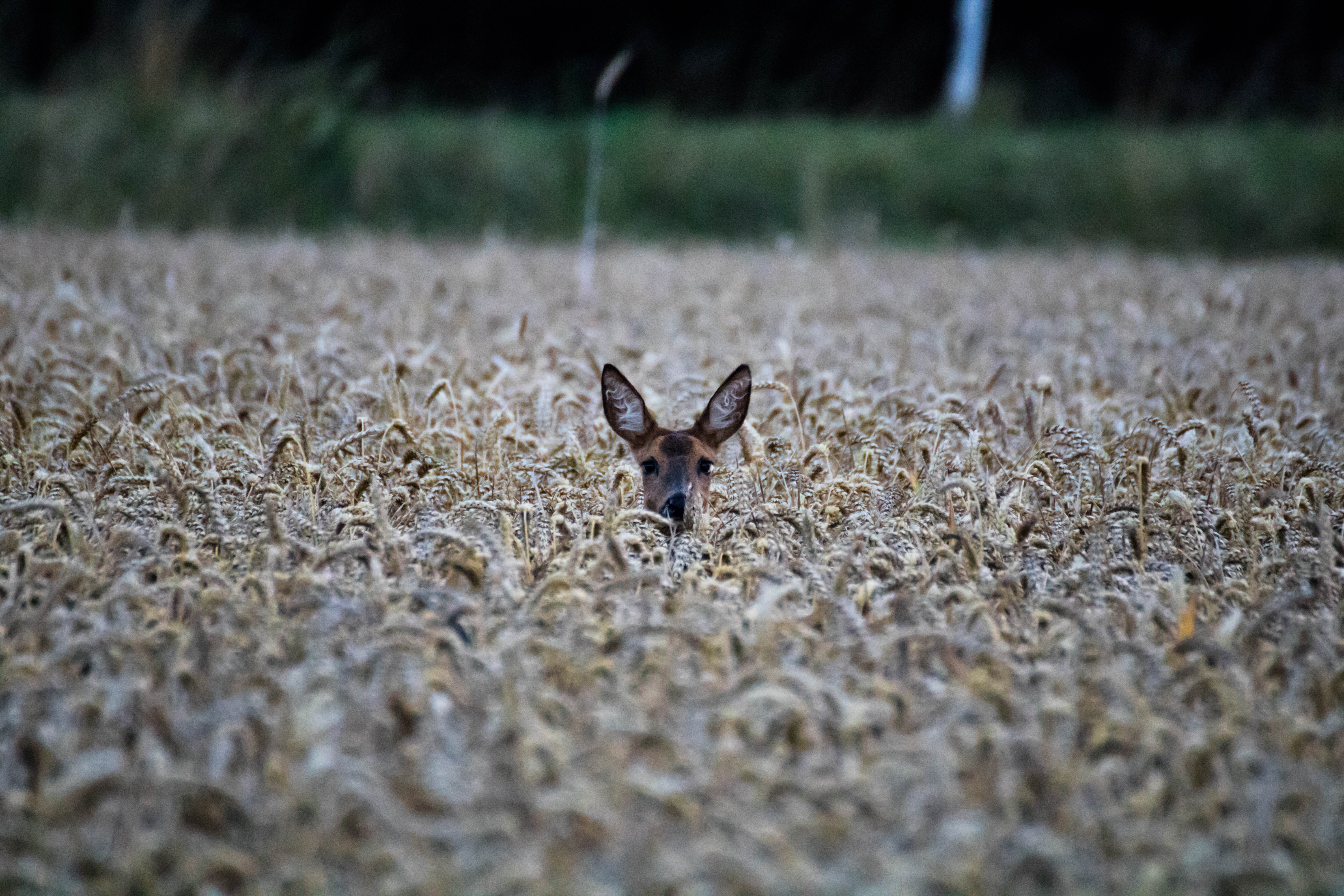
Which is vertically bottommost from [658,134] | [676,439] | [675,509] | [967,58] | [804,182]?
[675,509]

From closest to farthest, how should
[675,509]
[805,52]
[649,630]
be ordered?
[649,630] → [675,509] → [805,52]

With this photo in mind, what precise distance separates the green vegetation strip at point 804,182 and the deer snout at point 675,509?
8372mm

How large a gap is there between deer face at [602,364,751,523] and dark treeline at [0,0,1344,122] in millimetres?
10087

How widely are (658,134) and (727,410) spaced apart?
371 inches

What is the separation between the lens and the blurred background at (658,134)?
10883 millimetres

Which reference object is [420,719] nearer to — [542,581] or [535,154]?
[542,581]

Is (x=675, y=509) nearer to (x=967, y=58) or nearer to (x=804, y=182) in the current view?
(x=804, y=182)

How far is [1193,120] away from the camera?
1503cm

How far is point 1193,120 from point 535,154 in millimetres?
7522

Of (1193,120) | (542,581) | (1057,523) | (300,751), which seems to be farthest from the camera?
(1193,120)

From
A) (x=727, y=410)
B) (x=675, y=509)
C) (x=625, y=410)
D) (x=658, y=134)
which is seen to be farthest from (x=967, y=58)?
(x=675, y=509)

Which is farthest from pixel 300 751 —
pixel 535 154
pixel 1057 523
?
pixel 535 154

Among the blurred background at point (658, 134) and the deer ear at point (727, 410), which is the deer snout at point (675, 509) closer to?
the deer ear at point (727, 410)

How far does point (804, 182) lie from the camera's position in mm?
12727
